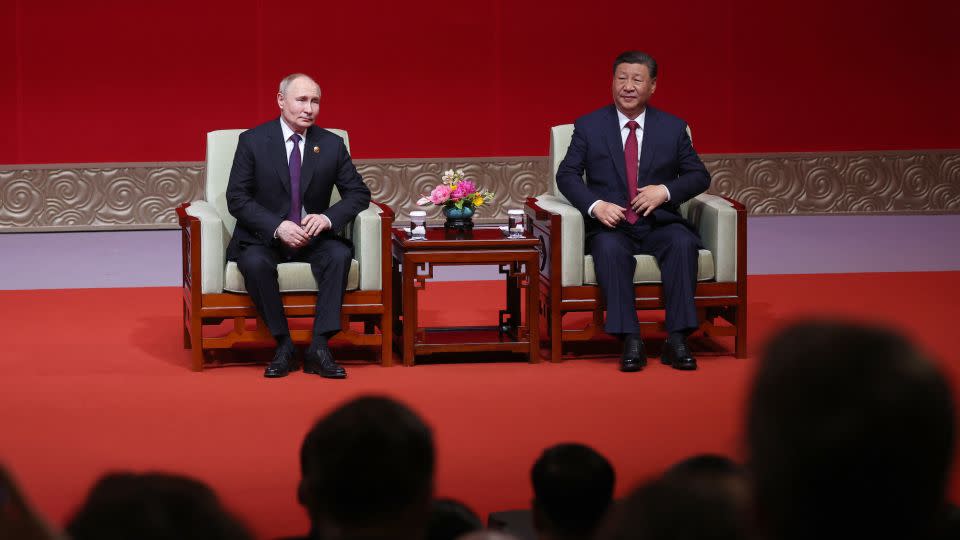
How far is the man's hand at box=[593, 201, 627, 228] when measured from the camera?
5227 mm

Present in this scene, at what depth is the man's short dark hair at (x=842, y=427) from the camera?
0.91 metres

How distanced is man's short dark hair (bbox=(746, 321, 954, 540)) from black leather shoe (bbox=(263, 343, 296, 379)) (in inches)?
162

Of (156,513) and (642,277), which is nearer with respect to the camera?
(156,513)

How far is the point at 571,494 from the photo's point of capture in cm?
210

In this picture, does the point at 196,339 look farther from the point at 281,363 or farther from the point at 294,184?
the point at 294,184

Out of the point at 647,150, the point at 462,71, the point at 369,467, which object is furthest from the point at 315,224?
the point at 462,71

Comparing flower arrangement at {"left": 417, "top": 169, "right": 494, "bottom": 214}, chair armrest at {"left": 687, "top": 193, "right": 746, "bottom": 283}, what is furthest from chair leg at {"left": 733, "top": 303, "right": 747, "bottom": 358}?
flower arrangement at {"left": 417, "top": 169, "right": 494, "bottom": 214}

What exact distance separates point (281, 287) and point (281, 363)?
0.28m

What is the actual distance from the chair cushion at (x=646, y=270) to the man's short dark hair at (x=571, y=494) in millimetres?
3047

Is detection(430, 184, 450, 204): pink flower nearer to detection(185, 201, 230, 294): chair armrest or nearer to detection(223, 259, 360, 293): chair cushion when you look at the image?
detection(223, 259, 360, 293): chair cushion

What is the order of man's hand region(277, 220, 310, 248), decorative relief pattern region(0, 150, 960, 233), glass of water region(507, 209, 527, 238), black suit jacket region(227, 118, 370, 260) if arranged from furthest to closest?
decorative relief pattern region(0, 150, 960, 233) → glass of water region(507, 209, 527, 238) → black suit jacket region(227, 118, 370, 260) → man's hand region(277, 220, 310, 248)

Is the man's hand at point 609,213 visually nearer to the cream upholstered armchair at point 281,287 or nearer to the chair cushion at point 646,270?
the chair cushion at point 646,270

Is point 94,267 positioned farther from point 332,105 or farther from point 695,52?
point 695,52

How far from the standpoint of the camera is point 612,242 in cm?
516
